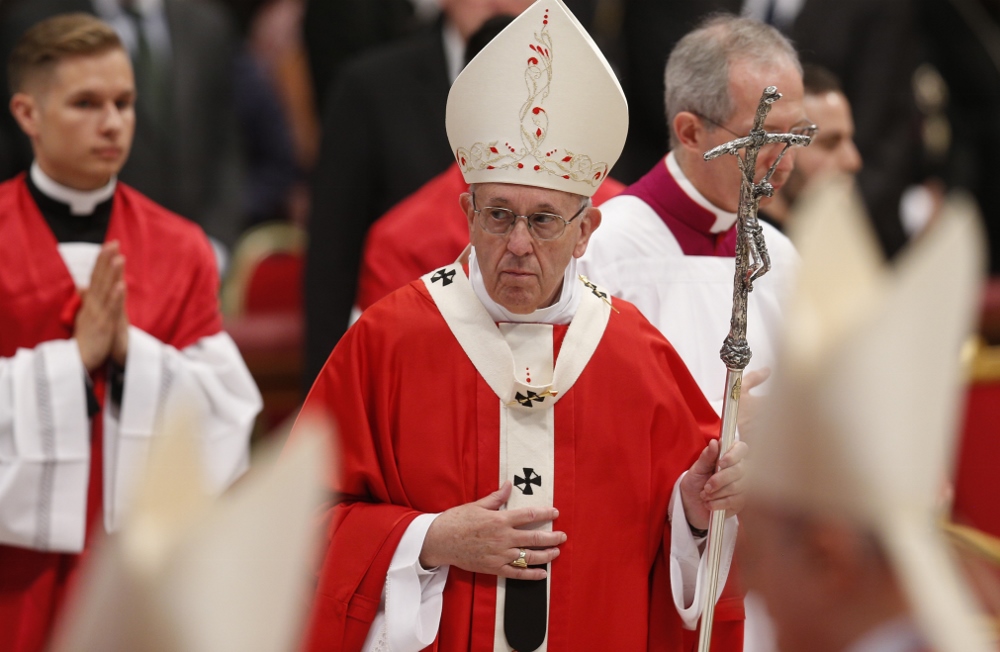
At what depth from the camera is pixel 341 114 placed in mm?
5645

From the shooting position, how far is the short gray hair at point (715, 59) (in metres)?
3.84

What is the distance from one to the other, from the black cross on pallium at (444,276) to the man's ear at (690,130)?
2.71 ft

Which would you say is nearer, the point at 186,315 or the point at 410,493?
the point at 410,493

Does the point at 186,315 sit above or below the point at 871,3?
below

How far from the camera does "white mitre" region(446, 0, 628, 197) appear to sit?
11.1 feet

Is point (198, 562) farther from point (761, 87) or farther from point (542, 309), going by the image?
point (761, 87)

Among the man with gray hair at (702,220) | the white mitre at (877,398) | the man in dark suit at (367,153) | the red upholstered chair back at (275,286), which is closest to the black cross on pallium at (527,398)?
the man with gray hair at (702,220)

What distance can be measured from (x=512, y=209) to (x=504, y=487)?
62 cm

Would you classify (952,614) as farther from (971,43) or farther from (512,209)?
(971,43)

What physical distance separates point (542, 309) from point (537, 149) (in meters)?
0.37

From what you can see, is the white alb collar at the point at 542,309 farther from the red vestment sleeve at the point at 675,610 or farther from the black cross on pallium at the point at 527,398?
the red vestment sleeve at the point at 675,610

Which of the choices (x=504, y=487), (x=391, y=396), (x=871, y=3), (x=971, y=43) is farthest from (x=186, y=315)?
(x=971, y=43)

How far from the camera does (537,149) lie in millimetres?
3359

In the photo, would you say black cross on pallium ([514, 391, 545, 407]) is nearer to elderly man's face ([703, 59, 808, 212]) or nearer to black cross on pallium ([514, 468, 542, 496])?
black cross on pallium ([514, 468, 542, 496])
